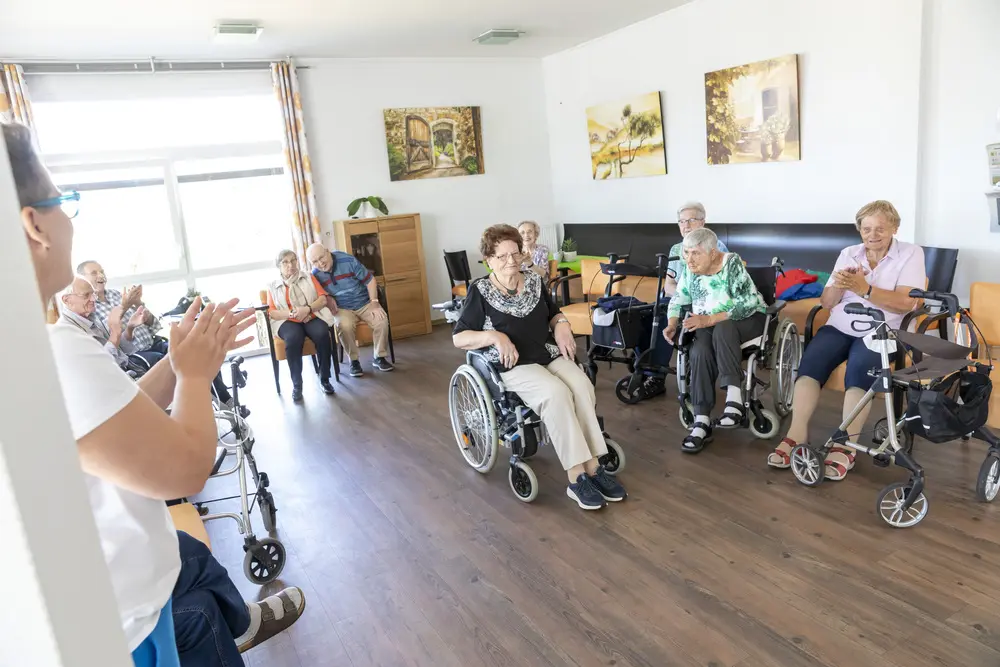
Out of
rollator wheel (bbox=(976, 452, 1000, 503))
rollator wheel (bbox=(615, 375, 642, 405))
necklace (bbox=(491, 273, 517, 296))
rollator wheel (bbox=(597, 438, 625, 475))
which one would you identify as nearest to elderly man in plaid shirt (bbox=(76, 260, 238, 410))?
necklace (bbox=(491, 273, 517, 296))

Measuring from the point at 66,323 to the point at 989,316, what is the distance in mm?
4395

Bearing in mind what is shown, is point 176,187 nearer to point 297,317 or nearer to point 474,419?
point 297,317

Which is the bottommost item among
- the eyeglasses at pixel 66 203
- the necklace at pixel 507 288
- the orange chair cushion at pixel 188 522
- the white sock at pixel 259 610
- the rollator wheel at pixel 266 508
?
the rollator wheel at pixel 266 508

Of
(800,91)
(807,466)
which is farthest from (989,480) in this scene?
(800,91)

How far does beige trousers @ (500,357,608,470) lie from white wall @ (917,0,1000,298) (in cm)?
320

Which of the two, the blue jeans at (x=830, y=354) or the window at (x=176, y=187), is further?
the window at (x=176, y=187)

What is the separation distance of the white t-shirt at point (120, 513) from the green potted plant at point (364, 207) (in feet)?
21.8

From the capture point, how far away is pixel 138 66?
22.5ft

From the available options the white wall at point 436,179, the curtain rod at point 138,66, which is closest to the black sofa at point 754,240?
the white wall at point 436,179

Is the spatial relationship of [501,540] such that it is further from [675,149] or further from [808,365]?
[675,149]

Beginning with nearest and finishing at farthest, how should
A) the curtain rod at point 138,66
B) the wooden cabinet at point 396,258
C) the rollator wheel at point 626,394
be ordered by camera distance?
the rollator wheel at point 626,394 < the curtain rod at point 138,66 < the wooden cabinet at point 396,258

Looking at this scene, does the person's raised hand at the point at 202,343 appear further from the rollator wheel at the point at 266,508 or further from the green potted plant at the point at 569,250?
the green potted plant at the point at 569,250

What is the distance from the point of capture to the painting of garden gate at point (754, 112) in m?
5.89

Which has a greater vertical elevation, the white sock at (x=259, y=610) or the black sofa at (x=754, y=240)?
the black sofa at (x=754, y=240)
